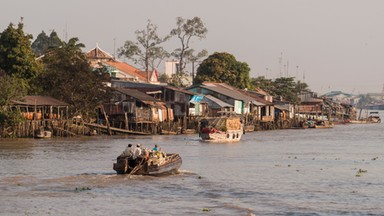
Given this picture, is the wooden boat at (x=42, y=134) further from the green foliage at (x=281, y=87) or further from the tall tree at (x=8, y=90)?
the green foliage at (x=281, y=87)

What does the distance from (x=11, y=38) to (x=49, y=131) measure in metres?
8.87

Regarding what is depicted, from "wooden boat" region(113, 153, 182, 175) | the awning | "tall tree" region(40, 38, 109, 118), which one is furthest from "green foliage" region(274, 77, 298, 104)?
"wooden boat" region(113, 153, 182, 175)

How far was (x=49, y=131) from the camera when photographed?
6116 cm

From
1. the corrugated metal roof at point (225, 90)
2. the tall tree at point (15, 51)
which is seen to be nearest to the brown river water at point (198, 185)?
the tall tree at point (15, 51)

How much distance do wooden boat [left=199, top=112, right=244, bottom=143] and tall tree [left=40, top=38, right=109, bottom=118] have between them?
421 inches

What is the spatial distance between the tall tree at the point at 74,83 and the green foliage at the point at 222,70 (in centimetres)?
3787

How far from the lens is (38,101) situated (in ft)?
200

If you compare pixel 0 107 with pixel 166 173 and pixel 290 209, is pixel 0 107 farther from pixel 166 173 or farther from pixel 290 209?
pixel 290 209

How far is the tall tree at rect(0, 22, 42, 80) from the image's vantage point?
208ft

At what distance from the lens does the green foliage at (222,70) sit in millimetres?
105500

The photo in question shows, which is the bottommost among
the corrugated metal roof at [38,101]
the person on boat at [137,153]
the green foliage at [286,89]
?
the person on boat at [137,153]

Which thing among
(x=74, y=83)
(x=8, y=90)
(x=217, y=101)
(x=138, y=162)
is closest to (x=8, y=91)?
(x=8, y=90)

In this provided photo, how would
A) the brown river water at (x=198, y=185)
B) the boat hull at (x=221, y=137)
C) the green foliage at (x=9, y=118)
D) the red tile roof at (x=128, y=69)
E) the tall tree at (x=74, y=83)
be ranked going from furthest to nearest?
the red tile roof at (x=128, y=69) → the tall tree at (x=74, y=83) → the boat hull at (x=221, y=137) → the green foliage at (x=9, y=118) → the brown river water at (x=198, y=185)

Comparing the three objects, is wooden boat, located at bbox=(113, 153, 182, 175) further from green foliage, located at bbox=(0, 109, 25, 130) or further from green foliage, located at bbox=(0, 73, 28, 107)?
green foliage, located at bbox=(0, 73, 28, 107)
